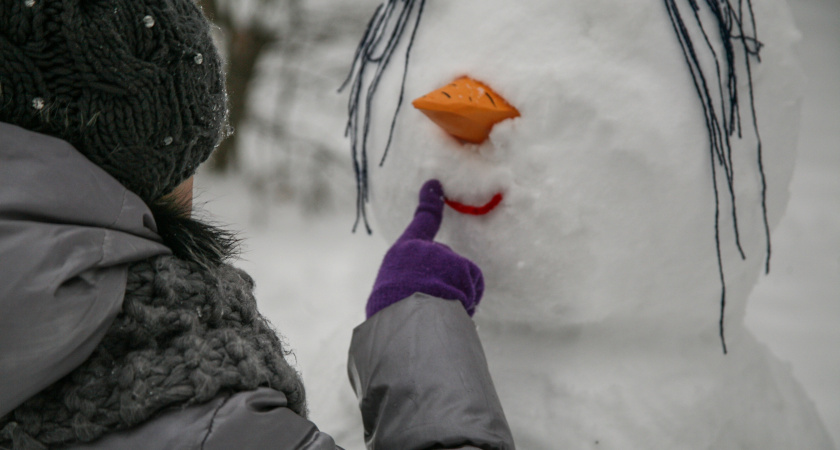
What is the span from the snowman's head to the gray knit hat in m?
0.47

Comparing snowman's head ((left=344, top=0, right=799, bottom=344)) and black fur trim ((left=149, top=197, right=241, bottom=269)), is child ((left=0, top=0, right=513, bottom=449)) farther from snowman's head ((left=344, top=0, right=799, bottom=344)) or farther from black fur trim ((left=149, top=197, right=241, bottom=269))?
snowman's head ((left=344, top=0, right=799, bottom=344))

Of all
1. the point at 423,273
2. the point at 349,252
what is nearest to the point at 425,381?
the point at 423,273

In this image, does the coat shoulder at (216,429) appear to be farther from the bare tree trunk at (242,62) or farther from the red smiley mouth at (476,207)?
the bare tree trunk at (242,62)

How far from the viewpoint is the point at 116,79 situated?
22.3 inches

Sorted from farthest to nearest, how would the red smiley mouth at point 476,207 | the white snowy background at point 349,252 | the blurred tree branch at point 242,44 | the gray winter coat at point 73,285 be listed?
the blurred tree branch at point 242,44, the white snowy background at point 349,252, the red smiley mouth at point 476,207, the gray winter coat at point 73,285

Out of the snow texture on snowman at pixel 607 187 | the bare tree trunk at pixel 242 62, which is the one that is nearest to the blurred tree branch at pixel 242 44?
the bare tree trunk at pixel 242 62

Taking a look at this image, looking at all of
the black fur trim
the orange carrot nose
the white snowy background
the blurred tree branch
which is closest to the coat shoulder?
the black fur trim

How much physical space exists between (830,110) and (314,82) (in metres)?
2.58

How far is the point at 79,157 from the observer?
1.87 ft

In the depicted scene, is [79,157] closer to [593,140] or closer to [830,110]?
[593,140]

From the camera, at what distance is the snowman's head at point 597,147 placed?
0.96 metres

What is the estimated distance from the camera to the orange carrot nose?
88 centimetres

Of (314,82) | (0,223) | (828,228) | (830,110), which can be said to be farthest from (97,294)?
(314,82)

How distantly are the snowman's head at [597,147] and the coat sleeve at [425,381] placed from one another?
0.21 m
